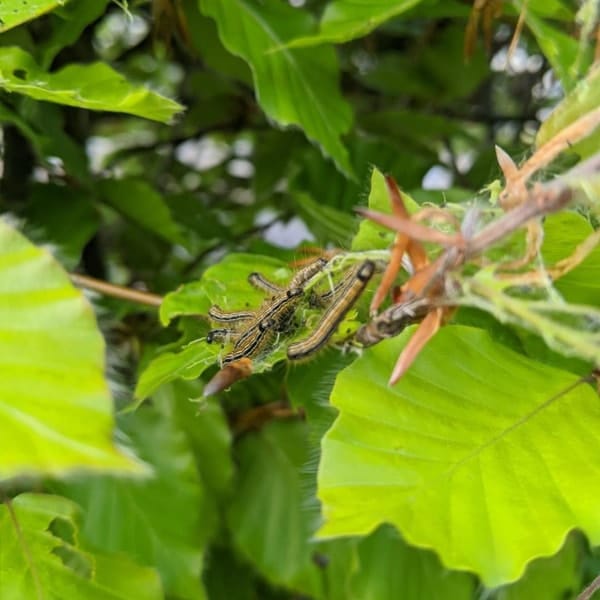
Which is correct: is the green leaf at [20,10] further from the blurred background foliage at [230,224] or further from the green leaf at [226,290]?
the green leaf at [226,290]

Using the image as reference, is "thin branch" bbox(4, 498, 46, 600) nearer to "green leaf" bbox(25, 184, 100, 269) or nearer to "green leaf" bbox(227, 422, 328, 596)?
"green leaf" bbox(25, 184, 100, 269)

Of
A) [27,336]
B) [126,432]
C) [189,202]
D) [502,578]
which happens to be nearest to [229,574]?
[126,432]

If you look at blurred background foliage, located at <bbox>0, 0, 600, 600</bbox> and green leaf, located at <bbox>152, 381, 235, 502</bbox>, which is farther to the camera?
green leaf, located at <bbox>152, 381, 235, 502</bbox>

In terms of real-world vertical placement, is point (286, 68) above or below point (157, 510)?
above

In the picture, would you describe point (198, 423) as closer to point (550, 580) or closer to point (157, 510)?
point (157, 510)

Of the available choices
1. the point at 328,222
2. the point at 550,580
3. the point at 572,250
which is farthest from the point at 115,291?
the point at 550,580

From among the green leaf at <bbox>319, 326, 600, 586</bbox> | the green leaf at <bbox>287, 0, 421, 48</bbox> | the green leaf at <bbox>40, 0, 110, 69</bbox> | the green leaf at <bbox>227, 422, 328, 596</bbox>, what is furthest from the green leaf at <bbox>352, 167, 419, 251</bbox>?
the green leaf at <bbox>227, 422, 328, 596</bbox>
